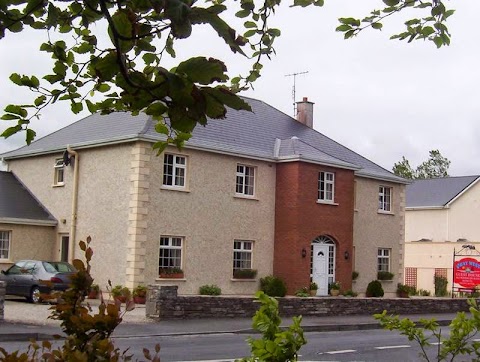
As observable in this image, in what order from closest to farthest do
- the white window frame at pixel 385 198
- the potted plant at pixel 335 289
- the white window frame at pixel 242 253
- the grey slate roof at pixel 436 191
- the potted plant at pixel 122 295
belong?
1. the potted plant at pixel 122 295
2. the white window frame at pixel 242 253
3. the potted plant at pixel 335 289
4. the white window frame at pixel 385 198
5. the grey slate roof at pixel 436 191

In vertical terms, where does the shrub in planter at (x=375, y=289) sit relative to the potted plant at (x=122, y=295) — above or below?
below

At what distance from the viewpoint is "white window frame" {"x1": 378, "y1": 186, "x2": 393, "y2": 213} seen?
119ft

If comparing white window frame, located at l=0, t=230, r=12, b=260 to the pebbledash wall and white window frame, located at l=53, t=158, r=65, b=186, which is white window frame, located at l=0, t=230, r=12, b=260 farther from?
the pebbledash wall

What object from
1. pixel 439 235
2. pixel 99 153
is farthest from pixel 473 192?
pixel 99 153

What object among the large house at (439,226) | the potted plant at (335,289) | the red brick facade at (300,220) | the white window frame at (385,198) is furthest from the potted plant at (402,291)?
the large house at (439,226)

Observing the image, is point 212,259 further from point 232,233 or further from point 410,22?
point 410,22

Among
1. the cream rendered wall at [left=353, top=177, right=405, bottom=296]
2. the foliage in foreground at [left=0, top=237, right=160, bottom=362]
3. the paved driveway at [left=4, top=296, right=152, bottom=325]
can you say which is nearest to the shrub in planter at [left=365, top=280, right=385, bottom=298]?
the cream rendered wall at [left=353, top=177, right=405, bottom=296]

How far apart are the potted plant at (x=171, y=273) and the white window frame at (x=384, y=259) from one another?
11.3 metres

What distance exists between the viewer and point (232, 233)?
2970cm

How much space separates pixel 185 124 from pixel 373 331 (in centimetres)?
2001

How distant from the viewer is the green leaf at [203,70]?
2.55 meters

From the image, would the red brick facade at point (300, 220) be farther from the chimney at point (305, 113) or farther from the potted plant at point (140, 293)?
the potted plant at point (140, 293)

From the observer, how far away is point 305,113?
3600 cm

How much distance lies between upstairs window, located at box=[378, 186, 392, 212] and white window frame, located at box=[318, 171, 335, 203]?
4909 mm
